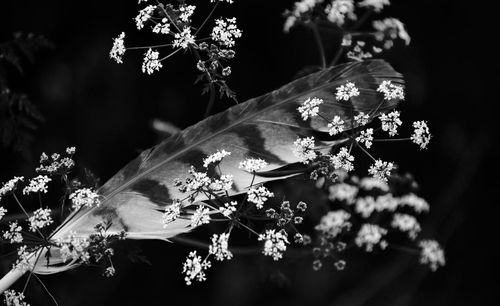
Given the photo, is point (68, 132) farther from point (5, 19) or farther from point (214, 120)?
point (214, 120)

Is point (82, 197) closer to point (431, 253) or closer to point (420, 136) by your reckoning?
point (420, 136)

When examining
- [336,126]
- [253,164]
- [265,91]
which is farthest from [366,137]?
[265,91]

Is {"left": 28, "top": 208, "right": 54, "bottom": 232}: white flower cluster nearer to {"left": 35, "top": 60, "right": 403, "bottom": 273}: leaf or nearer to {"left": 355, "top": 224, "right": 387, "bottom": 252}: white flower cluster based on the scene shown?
{"left": 35, "top": 60, "right": 403, "bottom": 273}: leaf

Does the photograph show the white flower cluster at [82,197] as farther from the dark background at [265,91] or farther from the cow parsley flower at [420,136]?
the dark background at [265,91]

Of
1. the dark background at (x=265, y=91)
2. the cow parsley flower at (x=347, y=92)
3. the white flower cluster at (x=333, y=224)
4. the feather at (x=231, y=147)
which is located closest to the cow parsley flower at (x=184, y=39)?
the feather at (x=231, y=147)

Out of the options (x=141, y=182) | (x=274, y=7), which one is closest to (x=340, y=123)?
(x=141, y=182)

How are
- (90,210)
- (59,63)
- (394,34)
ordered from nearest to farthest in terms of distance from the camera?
(90,210)
(394,34)
(59,63)

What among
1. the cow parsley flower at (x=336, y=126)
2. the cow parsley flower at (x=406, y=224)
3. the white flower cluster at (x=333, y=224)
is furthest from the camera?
the cow parsley flower at (x=406, y=224)
